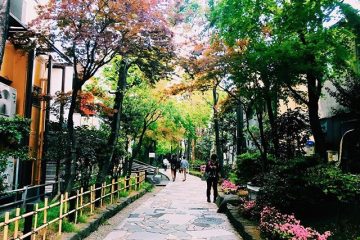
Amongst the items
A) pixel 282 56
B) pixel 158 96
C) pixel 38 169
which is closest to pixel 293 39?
pixel 282 56

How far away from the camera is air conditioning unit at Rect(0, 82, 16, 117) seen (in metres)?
12.5

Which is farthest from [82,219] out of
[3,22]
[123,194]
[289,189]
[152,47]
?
[123,194]

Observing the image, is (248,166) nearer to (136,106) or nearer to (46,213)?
(136,106)

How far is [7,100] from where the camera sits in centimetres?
1291

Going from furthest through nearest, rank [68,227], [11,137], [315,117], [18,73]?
[18,73] < [315,117] < [11,137] < [68,227]

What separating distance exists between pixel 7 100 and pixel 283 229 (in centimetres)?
1059

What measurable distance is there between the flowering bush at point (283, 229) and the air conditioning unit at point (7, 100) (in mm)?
9399

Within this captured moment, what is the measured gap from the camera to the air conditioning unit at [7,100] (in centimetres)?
1254

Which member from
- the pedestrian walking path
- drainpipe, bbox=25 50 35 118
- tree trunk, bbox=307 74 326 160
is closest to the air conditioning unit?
drainpipe, bbox=25 50 35 118

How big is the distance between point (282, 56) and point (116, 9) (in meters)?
4.70

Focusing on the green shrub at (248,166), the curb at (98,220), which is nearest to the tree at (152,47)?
the curb at (98,220)

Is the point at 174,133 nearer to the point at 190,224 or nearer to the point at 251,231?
the point at 190,224

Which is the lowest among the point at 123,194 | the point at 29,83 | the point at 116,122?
the point at 123,194

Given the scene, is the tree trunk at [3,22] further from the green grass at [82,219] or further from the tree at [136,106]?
the tree at [136,106]
